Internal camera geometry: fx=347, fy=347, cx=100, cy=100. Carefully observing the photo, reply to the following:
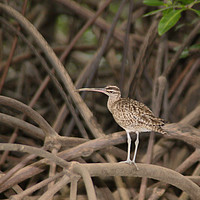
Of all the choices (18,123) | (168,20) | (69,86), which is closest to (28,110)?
(18,123)

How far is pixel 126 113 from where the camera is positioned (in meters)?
1.95

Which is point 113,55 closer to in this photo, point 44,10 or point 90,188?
point 44,10

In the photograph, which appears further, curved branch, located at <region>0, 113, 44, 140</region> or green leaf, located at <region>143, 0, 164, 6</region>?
green leaf, located at <region>143, 0, 164, 6</region>

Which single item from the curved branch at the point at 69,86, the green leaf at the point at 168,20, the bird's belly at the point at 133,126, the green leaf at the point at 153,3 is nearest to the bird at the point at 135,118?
the bird's belly at the point at 133,126

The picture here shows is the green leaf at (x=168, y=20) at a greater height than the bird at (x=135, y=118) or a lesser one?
greater

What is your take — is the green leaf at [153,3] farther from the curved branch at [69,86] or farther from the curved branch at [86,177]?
the curved branch at [86,177]

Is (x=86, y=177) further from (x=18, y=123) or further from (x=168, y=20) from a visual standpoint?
(x=168, y=20)

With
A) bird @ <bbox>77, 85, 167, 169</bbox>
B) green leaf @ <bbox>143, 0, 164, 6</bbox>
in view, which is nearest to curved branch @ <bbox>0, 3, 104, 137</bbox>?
bird @ <bbox>77, 85, 167, 169</bbox>

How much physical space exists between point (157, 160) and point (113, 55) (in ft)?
4.78

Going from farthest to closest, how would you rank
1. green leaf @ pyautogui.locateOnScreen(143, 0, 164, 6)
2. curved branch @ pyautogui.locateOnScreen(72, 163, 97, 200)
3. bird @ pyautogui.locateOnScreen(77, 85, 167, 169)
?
1. green leaf @ pyautogui.locateOnScreen(143, 0, 164, 6)
2. bird @ pyautogui.locateOnScreen(77, 85, 167, 169)
3. curved branch @ pyautogui.locateOnScreen(72, 163, 97, 200)

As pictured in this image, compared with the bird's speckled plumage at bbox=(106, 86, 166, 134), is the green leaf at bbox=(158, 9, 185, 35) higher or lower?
higher

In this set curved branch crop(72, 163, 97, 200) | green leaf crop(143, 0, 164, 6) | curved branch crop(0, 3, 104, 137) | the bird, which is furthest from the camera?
curved branch crop(0, 3, 104, 137)

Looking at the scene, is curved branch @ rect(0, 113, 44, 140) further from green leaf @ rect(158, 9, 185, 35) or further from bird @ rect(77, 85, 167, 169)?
green leaf @ rect(158, 9, 185, 35)

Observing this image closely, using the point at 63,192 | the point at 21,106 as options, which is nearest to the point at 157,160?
the point at 63,192
